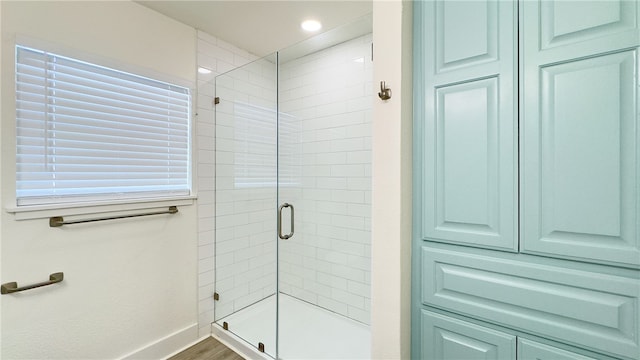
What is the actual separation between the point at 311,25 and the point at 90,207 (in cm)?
192

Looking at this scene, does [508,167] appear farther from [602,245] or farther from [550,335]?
[550,335]

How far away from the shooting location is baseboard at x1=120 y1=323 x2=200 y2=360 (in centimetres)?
193

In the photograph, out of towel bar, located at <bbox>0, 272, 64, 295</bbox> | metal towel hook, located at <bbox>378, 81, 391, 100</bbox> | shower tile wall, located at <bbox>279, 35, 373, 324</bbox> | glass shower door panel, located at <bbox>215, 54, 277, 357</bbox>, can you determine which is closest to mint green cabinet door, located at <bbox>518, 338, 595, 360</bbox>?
metal towel hook, located at <bbox>378, 81, 391, 100</bbox>

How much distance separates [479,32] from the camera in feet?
3.54

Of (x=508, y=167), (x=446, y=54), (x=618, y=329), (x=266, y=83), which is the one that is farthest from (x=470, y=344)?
(x=266, y=83)

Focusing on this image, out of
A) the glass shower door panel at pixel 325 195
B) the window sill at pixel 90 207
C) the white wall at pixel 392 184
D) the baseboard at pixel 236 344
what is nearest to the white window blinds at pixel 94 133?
the window sill at pixel 90 207

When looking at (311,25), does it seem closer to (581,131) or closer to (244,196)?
(244,196)

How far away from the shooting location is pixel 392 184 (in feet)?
3.89

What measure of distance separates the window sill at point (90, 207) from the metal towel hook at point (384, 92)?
5.49 ft

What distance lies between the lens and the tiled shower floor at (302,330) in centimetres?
207

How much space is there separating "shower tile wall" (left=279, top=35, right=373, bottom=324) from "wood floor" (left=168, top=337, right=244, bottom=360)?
584mm

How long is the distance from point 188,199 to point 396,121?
172cm

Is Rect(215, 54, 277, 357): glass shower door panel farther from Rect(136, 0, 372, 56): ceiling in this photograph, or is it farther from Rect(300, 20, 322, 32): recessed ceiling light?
→ Rect(300, 20, 322, 32): recessed ceiling light

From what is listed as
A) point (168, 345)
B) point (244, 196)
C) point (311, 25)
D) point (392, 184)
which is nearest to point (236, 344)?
point (168, 345)
